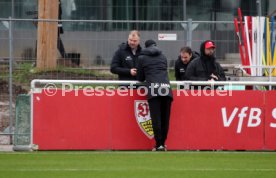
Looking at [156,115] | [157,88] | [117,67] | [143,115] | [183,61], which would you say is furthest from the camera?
[183,61]

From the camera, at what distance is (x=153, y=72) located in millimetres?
15461

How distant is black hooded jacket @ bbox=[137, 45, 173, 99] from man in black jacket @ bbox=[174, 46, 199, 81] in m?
1.00

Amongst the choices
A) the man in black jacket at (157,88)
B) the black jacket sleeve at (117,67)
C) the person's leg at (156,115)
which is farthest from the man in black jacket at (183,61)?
the person's leg at (156,115)

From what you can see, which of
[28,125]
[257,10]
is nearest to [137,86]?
[28,125]

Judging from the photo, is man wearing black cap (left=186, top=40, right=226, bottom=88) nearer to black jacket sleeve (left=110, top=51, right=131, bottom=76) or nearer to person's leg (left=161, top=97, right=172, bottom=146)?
person's leg (left=161, top=97, right=172, bottom=146)

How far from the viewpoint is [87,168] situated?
42.0 ft

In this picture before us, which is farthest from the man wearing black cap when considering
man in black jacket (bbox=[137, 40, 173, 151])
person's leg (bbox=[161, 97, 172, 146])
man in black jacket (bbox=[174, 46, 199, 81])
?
person's leg (bbox=[161, 97, 172, 146])

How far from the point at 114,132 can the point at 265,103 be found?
8.56ft

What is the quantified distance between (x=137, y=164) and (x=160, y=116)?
2.09 metres

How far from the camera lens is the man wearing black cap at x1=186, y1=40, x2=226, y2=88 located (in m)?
16.2

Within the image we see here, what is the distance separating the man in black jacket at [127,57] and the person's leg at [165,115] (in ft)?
3.23

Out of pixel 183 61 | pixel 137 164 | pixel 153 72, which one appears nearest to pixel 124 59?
pixel 153 72

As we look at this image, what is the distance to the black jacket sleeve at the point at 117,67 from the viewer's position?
52.6 feet

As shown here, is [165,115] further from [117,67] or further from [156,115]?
[117,67]
